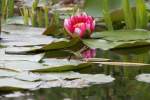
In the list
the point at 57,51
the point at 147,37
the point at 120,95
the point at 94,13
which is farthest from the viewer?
the point at 94,13

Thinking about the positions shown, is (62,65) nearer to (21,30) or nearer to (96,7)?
(21,30)

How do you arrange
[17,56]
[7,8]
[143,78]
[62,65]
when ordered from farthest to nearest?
1. [7,8]
2. [17,56]
3. [62,65]
4. [143,78]

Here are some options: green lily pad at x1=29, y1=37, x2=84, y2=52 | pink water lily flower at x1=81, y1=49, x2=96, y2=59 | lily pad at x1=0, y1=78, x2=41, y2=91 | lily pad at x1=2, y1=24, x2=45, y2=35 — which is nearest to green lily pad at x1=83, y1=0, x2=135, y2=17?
lily pad at x1=2, y1=24, x2=45, y2=35

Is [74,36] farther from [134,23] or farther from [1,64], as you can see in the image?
[1,64]

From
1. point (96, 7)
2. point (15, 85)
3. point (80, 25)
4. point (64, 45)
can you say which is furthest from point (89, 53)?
point (96, 7)

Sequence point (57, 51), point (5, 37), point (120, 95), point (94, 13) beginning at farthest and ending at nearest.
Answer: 1. point (94, 13)
2. point (5, 37)
3. point (57, 51)
4. point (120, 95)

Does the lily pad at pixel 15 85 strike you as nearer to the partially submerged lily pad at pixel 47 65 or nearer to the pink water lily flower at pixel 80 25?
the partially submerged lily pad at pixel 47 65

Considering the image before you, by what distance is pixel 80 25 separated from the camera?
2.18 metres

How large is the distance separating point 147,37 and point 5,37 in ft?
2.22

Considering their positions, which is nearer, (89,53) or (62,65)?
(62,65)

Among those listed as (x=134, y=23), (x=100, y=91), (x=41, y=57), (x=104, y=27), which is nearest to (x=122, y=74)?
(x=100, y=91)

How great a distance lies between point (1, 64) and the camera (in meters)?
1.64

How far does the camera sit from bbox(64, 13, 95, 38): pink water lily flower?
2.16 m

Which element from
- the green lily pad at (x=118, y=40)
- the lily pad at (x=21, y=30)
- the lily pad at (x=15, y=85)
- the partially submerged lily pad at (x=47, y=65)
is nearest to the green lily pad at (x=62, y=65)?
the partially submerged lily pad at (x=47, y=65)
